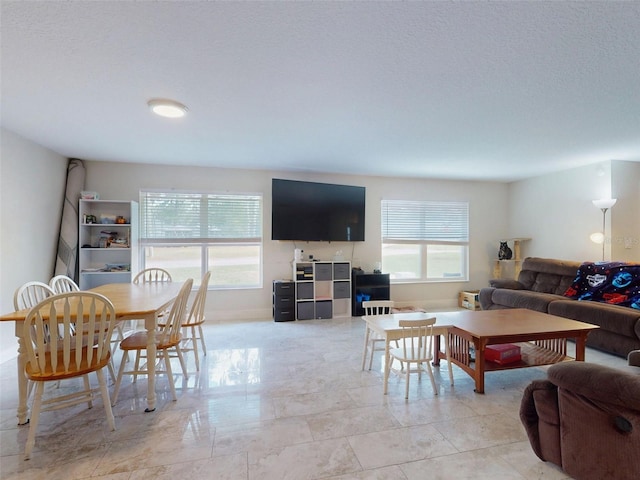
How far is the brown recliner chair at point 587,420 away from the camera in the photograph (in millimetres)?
1297

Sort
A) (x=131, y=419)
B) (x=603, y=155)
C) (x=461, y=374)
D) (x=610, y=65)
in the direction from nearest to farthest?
(x=610, y=65) < (x=131, y=419) < (x=461, y=374) < (x=603, y=155)

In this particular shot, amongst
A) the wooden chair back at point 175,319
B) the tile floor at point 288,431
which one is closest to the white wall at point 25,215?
the tile floor at point 288,431

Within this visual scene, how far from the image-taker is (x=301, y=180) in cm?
499

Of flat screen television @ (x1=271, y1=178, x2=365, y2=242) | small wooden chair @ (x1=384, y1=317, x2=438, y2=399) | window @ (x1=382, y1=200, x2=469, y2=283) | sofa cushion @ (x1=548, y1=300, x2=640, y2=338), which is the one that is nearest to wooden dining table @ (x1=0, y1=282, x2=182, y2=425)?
small wooden chair @ (x1=384, y1=317, x2=438, y2=399)

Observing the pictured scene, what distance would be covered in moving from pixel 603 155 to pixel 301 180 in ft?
13.6

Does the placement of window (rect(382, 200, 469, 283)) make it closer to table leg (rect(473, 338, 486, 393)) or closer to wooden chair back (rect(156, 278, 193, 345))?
table leg (rect(473, 338, 486, 393))

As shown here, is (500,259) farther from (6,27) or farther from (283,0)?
(6,27)

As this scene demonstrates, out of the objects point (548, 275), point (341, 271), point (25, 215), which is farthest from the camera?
point (341, 271)

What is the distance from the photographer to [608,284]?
3709 mm

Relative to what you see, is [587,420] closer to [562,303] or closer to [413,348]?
[413,348]

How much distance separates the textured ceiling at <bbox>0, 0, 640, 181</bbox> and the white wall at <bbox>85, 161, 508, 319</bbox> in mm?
796

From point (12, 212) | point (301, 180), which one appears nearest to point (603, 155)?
point (301, 180)

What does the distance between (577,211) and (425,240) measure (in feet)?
7.34

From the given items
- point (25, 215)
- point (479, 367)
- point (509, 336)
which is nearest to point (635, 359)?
point (509, 336)
